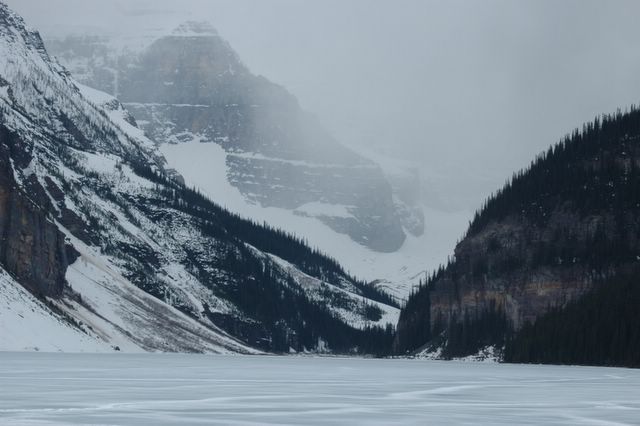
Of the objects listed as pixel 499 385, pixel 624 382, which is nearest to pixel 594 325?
pixel 624 382

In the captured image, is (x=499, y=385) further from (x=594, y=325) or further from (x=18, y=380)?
(x=594, y=325)

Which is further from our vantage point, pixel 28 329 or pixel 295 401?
pixel 28 329

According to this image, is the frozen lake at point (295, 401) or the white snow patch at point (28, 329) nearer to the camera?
the frozen lake at point (295, 401)

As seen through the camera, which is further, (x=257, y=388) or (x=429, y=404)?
(x=257, y=388)

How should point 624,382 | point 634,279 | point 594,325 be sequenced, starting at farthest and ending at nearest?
1. point 634,279
2. point 594,325
3. point 624,382

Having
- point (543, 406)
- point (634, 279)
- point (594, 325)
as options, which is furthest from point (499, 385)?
point (634, 279)

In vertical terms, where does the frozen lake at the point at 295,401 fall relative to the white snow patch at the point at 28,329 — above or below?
below

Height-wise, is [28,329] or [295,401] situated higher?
[28,329]

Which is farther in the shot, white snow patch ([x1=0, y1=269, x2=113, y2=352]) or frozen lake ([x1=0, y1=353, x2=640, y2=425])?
white snow patch ([x1=0, y1=269, x2=113, y2=352])

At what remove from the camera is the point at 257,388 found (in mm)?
80312

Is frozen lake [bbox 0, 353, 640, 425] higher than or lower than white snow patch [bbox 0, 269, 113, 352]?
lower

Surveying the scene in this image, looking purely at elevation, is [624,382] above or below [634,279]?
below

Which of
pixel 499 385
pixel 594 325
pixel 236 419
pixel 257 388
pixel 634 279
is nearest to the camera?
pixel 236 419

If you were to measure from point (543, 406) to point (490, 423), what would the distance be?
1227 centimetres
